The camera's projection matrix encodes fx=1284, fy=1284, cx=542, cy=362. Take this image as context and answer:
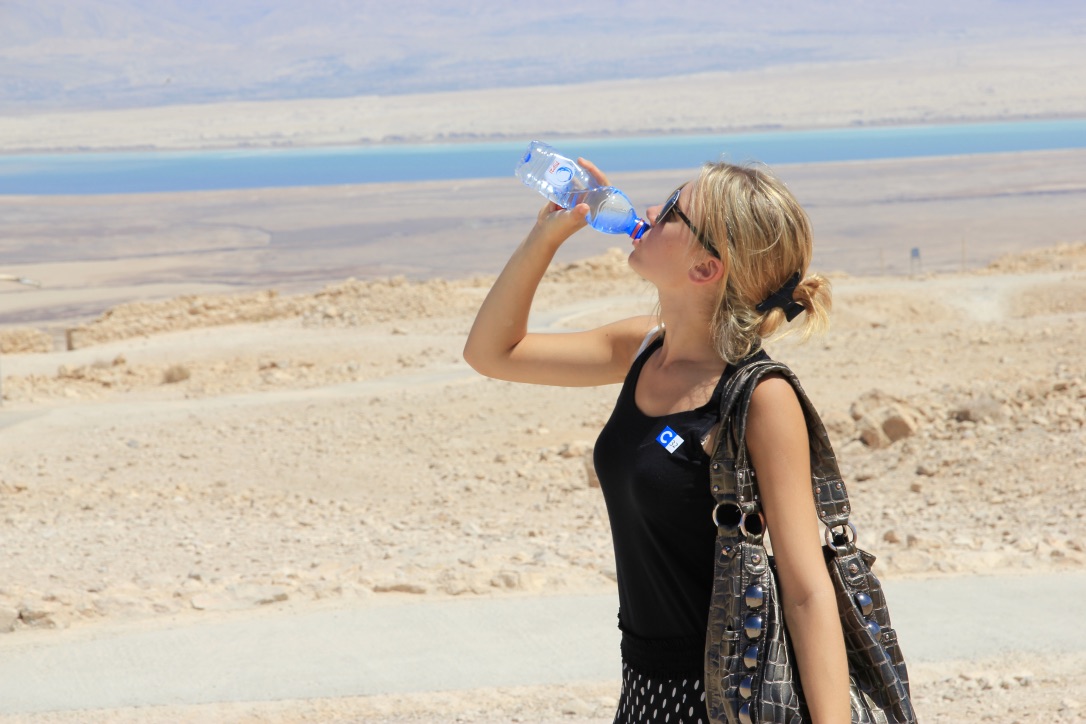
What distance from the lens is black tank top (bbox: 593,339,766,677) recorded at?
88.5 inches

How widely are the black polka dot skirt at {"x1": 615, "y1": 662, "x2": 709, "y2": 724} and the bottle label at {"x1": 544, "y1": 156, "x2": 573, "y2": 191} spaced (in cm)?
112

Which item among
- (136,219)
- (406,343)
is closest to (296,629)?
(406,343)

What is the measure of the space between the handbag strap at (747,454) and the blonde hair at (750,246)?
0.12 metres

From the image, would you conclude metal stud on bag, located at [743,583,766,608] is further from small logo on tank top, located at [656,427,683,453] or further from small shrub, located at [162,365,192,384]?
small shrub, located at [162,365,192,384]

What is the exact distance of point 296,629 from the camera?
6086 mm

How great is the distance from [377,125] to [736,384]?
442ft

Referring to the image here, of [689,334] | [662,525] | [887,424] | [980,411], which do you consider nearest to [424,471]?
[887,424]

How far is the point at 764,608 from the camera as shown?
214 centimetres

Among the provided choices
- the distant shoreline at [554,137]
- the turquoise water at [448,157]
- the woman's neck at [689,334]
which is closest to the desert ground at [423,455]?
the woman's neck at [689,334]

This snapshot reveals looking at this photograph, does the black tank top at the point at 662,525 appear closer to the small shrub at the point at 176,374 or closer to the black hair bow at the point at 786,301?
the black hair bow at the point at 786,301

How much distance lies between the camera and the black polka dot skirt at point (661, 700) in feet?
7.63

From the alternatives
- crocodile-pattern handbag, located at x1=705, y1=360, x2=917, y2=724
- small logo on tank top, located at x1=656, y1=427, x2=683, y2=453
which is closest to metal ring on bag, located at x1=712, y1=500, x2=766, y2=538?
crocodile-pattern handbag, located at x1=705, y1=360, x2=917, y2=724

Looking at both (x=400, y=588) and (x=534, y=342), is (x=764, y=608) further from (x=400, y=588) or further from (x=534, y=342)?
(x=400, y=588)

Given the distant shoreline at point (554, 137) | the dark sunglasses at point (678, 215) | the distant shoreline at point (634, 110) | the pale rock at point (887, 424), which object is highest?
the distant shoreline at point (634, 110)
